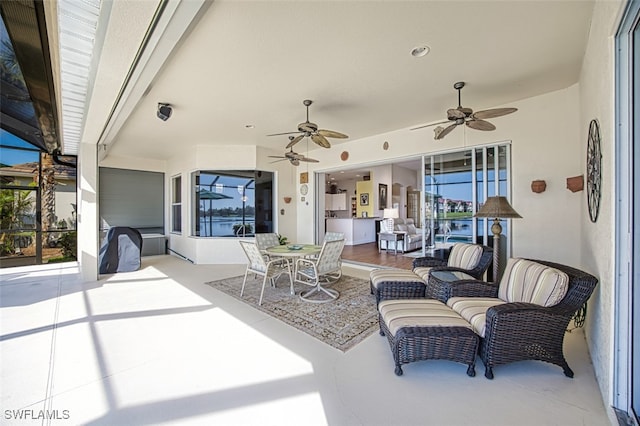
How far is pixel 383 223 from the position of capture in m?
8.62

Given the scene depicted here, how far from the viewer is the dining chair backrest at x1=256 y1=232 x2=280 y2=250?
489 cm

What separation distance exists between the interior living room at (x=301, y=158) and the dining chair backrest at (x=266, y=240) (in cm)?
67

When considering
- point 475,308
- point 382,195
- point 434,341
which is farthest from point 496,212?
point 382,195

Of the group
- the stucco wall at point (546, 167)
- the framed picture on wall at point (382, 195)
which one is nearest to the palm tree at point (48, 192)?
the framed picture on wall at point (382, 195)

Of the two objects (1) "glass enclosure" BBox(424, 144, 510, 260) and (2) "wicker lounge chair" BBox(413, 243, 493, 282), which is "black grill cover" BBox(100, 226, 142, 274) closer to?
(2) "wicker lounge chair" BBox(413, 243, 493, 282)

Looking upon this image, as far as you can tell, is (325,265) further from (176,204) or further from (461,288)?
(176,204)

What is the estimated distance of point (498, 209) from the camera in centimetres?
311

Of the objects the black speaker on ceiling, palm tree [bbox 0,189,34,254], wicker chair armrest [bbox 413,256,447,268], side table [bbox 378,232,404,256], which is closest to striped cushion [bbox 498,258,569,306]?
wicker chair armrest [bbox 413,256,447,268]

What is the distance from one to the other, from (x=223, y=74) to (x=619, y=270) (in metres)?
3.87

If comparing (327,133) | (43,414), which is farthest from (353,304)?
(43,414)

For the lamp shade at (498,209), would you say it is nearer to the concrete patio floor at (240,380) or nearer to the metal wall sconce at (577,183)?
the metal wall sconce at (577,183)

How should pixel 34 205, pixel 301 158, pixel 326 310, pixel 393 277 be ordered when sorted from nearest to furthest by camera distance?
1. pixel 393 277
2. pixel 326 310
3. pixel 301 158
4. pixel 34 205

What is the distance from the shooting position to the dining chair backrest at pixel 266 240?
4.89 metres

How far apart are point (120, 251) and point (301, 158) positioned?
14.3ft
